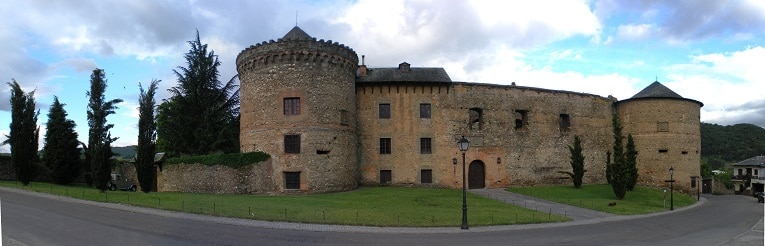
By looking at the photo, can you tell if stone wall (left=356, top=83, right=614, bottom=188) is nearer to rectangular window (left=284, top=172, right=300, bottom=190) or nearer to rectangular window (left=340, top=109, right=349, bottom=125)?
rectangular window (left=340, top=109, right=349, bottom=125)

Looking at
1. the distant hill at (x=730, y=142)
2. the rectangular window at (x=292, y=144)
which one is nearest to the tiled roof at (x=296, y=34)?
the rectangular window at (x=292, y=144)

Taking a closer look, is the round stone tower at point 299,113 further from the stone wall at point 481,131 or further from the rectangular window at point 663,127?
the rectangular window at point 663,127

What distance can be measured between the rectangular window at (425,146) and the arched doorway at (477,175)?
3789 mm

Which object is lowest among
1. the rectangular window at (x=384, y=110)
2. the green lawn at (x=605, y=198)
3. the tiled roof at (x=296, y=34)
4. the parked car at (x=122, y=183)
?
the green lawn at (x=605, y=198)

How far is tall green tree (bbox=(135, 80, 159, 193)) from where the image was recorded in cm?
2758

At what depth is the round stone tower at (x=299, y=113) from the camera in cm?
2992

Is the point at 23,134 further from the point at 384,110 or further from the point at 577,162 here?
the point at 577,162

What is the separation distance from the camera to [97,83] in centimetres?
2731

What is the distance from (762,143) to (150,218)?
133 m

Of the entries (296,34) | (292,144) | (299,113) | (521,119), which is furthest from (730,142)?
(292,144)

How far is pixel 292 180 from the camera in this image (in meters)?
29.8

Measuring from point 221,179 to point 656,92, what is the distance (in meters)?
38.3

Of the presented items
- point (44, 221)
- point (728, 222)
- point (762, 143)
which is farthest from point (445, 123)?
point (762, 143)

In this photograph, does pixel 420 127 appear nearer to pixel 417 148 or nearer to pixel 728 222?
pixel 417 148
